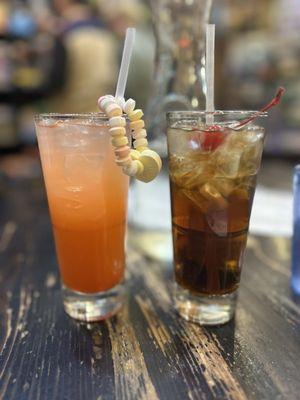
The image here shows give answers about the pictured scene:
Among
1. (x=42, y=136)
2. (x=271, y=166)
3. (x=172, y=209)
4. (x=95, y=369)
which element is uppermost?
(x=42, y=136)

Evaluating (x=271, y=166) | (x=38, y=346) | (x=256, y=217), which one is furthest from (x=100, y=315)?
(x=271, y=166)

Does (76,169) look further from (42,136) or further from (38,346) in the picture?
(38,346)

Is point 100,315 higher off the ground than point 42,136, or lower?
lower

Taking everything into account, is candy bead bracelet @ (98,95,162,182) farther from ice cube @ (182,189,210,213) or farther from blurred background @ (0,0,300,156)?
→ blurred background @ (0,0,300,156)

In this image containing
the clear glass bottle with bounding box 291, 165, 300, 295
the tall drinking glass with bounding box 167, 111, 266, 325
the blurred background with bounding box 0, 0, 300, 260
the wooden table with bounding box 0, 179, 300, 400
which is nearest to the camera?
the wooden table with bounding box 0, 179, 300, 400

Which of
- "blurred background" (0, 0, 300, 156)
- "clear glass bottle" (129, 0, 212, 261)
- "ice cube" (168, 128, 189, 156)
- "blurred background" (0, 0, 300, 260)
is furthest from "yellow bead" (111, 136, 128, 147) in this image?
"blurred background" (0, 0, 300, 156)

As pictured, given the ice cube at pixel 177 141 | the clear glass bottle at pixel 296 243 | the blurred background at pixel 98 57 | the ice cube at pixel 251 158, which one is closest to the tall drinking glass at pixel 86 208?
the ice cube at pixel 177 141
